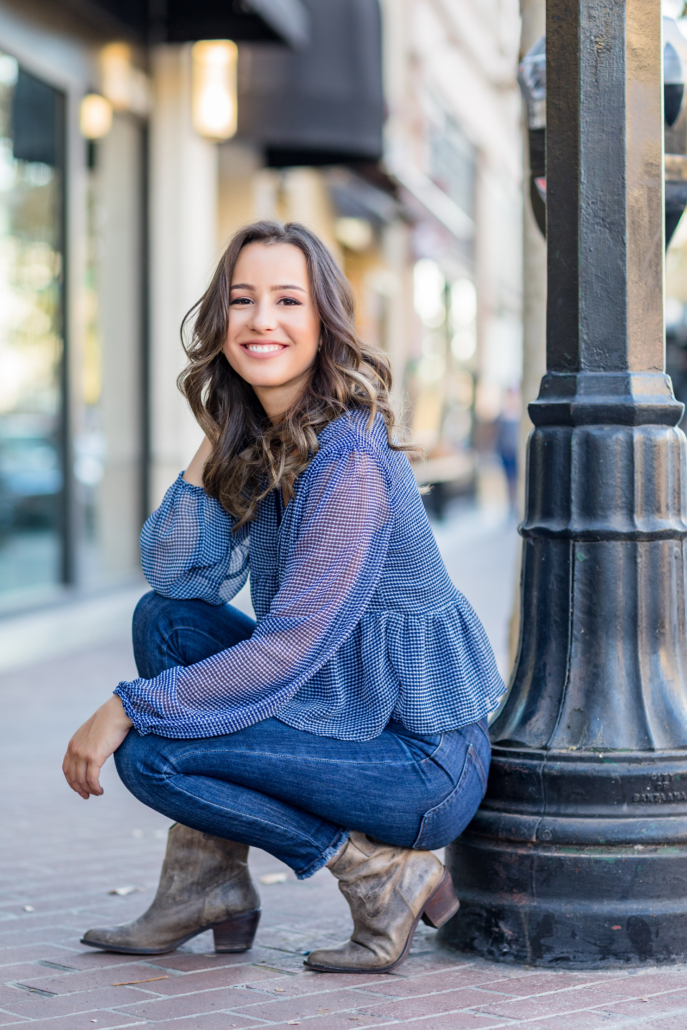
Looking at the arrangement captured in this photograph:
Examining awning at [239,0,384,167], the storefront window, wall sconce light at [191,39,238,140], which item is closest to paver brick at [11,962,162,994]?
the storefront window

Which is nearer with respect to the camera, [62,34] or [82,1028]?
[82,1028]

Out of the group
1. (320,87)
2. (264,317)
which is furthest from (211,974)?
(320,87)

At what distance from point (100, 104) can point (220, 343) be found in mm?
7421

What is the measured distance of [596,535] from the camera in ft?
9.45

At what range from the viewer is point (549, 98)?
2990mm

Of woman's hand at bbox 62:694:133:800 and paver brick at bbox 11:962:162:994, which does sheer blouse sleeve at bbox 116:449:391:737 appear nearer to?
woman's hand at bbox 62:694:133:800

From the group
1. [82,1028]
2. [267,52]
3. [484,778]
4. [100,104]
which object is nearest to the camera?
[82,1028]

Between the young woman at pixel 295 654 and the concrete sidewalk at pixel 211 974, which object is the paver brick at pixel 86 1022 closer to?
the concrete sidewalk at pixel 211 974

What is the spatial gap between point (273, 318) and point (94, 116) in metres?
7.41

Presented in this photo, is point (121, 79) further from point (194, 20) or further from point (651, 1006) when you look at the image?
point (651, 1006)

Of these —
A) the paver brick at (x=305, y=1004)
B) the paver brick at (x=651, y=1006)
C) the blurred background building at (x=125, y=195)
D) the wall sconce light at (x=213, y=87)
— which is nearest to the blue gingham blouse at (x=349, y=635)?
the paver brick at (x=305, y=1004)

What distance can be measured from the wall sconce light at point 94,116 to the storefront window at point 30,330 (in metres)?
0.36

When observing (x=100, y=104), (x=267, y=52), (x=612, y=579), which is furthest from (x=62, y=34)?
(x=612, y=579)

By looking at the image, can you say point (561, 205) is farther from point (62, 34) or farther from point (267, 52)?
point (267, 52)
